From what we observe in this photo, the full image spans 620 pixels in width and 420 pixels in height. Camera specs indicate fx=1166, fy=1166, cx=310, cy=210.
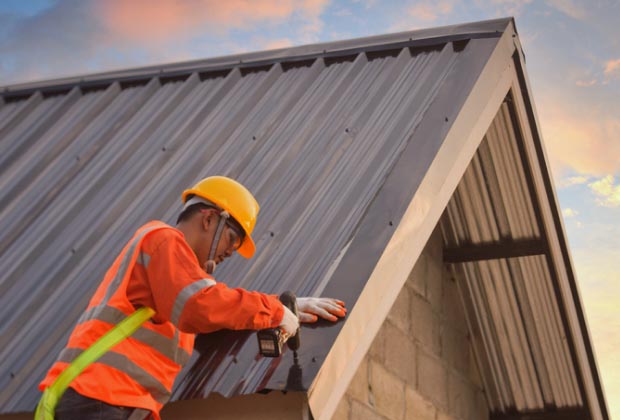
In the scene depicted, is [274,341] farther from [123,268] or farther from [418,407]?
[418,407]

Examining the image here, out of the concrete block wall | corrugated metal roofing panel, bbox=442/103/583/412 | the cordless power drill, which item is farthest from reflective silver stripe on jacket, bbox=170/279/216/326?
corrugated metal roofing panel, bbox=442/103/583/412

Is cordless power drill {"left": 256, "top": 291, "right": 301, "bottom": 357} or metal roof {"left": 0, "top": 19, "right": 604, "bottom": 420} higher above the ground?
metal roof {"left": 0, "top": 19, "right": 604, "bottom": 420}

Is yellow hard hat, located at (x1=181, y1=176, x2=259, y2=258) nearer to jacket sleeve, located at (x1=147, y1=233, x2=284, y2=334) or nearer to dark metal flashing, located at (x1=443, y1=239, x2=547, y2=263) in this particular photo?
jacket sleeve, located at (x1=147, y1=233, x2=284, y2=334)

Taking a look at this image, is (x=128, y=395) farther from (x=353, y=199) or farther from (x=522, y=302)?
(x=522, y=302)

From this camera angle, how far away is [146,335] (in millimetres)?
5598

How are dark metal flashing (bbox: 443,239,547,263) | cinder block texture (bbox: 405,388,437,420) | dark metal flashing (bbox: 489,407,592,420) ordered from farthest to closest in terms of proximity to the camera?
dark metal flashing (bbox: 489,407,592,420) < dark metal flashing (bbox: 443,239,547,263) < cinder block texture (bbox: 405,388,437,420)

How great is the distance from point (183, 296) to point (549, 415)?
640 centimetres

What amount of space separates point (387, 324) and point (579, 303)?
1872 millimetres

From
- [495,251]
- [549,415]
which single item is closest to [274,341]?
[495,251]

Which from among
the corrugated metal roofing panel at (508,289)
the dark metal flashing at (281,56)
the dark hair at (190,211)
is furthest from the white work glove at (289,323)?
the dark metal flashing at (281,56)

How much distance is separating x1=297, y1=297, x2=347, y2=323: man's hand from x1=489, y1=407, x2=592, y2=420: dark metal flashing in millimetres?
5611

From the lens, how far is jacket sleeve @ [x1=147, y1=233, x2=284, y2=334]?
5.43 metres

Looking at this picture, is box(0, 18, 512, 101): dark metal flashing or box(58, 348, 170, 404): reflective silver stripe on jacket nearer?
box(58, 348, 170, 404): reflective silver stripe on jacket

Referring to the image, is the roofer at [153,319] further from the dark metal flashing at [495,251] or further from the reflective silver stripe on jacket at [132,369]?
the dark metal flashing at [495,251]
